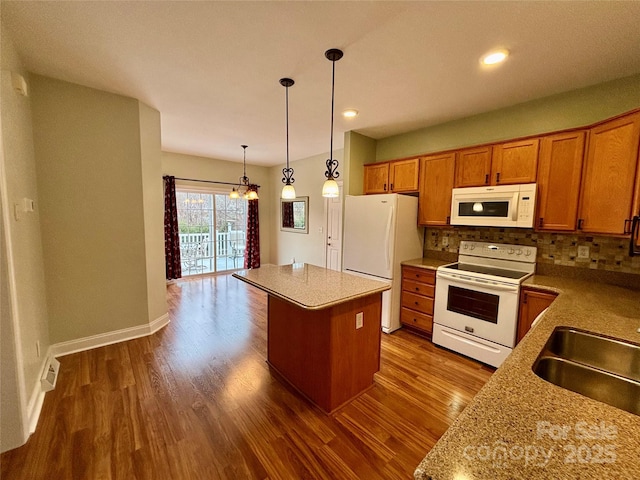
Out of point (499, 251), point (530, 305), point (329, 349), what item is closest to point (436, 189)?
point (499, 251)

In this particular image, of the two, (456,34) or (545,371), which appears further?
(456,34)

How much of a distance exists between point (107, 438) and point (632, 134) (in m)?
4.09

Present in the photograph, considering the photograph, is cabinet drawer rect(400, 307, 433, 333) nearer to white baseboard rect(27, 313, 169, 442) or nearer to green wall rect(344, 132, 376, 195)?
green wall rect(344, 132, 376, 195)

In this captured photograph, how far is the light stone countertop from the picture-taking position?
1743mm

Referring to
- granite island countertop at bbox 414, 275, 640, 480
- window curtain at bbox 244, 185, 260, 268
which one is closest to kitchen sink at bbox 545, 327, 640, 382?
granite island countertop at bbox 414, 275, 640, 480

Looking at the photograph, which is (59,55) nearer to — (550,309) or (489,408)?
(489,408)

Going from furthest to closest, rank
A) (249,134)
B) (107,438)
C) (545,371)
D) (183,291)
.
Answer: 1. (183,291)
2. (249,134)
3. (107,438)
4. (545,371)

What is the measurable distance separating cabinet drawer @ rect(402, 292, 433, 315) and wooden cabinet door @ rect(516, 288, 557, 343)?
2.79 ft

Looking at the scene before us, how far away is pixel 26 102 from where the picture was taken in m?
2.22

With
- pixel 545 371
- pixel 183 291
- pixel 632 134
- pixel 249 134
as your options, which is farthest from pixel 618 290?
pixel 183 291

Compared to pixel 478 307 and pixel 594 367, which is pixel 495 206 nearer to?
pixel 478 307

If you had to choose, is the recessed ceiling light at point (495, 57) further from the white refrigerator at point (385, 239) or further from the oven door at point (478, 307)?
the oven door at point (478, 307)

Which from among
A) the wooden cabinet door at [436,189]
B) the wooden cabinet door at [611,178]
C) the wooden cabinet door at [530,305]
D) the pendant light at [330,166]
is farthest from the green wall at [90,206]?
the wooden cabinet door at [611,178]

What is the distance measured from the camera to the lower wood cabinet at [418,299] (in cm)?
303
